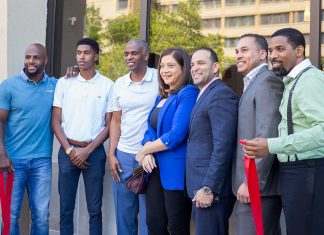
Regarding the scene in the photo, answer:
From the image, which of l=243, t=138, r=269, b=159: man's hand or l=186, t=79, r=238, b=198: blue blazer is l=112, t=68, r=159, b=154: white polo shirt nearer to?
l=186, t=79, r=238, b=198: blue blazer

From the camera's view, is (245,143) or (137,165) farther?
(137,165)

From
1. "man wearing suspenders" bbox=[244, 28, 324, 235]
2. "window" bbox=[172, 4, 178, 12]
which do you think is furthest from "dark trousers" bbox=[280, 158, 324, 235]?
"window" bbox=[172, 4, 178, 12]

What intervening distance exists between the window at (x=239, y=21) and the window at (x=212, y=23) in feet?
0.37

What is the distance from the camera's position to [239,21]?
6.41 metres

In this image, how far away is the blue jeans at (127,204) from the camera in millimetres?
5016

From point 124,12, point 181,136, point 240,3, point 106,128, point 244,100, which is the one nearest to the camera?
point 244,100

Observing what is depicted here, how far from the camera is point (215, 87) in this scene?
4.15m

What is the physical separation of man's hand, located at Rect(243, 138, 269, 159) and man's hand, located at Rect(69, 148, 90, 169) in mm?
1992

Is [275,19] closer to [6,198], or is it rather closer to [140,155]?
[140,155]

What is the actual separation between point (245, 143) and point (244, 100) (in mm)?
411

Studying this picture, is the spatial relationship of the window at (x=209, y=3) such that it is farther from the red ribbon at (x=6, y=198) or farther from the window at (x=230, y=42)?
the red ribbon at (x=6, y=198)

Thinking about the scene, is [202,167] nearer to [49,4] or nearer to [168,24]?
[168,24]

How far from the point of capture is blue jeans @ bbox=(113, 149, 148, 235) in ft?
16.5

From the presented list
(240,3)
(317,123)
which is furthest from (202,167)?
(240,3)
